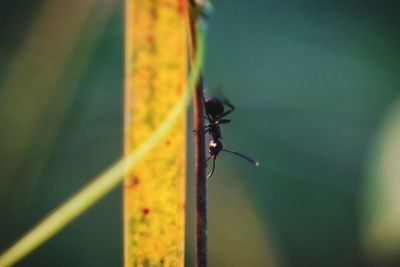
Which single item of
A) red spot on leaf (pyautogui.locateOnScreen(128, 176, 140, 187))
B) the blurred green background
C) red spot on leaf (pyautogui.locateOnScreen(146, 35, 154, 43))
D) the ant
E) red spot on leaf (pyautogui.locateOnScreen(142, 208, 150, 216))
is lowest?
red spot on leaf (pyautogui.locateOnScreen(142, 208, 150, 216))

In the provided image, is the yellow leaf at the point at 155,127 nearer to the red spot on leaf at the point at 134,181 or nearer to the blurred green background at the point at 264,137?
the red spot on leaf at the point at 134,181

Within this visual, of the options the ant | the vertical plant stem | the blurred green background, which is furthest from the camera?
the blurred green background

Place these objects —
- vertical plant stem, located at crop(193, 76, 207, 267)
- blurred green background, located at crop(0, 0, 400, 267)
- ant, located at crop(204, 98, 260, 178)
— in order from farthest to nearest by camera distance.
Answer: blurred green background, located at crop(0, 0, 400, 267)
ant, located at crop(204, 98, 260, 178)
vertical plant stem, located at crop(193, 76, 207, 267)

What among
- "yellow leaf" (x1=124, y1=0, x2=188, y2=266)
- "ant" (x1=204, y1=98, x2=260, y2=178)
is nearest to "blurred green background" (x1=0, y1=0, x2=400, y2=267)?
"ant" (x1=204, y1=98, x2=260, y2=178)

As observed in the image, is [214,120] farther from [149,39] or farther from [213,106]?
[149,39]

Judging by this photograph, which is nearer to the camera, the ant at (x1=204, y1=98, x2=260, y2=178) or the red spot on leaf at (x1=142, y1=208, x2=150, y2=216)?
the red spot on leaf at (x1=142, y1=208, x2=150, y2=216)

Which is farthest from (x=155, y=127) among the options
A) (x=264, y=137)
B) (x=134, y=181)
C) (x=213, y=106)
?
(x=264, y=137)

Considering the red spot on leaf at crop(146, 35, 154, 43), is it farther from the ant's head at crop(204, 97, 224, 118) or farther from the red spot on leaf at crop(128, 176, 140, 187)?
the ant's head at crop(204, 97, 224, 118)
